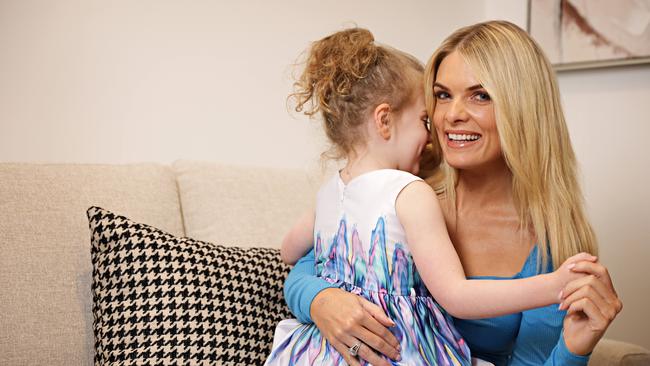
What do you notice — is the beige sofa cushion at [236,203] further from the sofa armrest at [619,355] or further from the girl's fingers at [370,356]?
the sofa armrest at [619,355]

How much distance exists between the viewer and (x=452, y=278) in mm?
1241

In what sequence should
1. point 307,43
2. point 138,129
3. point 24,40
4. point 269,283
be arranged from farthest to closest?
point 307,43 < point 138,129 < point 24,40 < point 269,283

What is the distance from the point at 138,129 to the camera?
7.29ft

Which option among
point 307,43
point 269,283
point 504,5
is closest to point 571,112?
point 504,5

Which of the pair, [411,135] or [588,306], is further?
[411,135]

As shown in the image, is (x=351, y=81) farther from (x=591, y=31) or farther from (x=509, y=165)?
(x=591, y=31)

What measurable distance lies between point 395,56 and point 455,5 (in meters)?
1.75

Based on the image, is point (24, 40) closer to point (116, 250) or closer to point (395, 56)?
point (116, 250)

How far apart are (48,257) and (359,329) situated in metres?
0.77

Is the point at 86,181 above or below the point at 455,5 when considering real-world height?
below

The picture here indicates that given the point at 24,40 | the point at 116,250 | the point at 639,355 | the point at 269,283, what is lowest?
the point at 639,355

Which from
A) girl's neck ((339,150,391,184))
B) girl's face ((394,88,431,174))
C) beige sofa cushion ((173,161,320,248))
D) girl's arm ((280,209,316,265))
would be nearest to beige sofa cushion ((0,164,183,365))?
beige sofa cushion ((173,161,320,248))

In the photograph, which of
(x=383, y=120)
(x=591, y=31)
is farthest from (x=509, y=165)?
(x=591, y=31)

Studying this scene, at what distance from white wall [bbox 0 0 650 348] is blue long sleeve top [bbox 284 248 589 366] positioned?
3.09 feet
